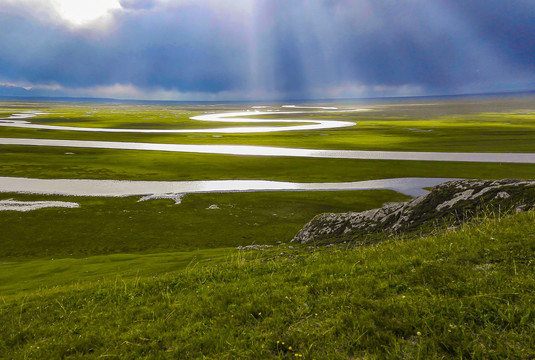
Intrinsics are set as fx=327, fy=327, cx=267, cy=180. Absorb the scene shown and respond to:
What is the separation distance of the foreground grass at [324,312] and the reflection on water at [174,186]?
143 ft

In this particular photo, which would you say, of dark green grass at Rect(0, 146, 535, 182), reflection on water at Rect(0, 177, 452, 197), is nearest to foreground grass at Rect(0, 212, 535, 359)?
reflection on water at Rect(0, 177, 452, 197)

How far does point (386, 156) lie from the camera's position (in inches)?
3337

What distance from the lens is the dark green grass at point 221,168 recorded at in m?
65.4

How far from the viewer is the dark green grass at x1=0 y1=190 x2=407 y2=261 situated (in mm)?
34312

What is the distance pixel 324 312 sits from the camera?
8.51 meters

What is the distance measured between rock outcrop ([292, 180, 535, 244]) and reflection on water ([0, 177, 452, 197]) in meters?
29.9

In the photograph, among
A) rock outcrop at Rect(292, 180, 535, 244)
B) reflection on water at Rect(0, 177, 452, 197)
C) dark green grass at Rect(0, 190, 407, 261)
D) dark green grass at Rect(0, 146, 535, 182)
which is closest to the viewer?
rock outcrop at Rect(292, 180, 535, 244)

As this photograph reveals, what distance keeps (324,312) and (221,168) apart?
6696 cm

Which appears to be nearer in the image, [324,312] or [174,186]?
[324,312]

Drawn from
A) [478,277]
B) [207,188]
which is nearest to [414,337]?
[478,277]

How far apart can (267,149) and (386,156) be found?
3427 centimetres

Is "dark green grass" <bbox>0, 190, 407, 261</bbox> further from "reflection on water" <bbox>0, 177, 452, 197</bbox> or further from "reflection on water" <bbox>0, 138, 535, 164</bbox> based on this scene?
"reflection on water" <bbox>0, 138, 535, 164</bbox>

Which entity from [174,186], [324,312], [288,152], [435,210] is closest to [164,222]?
[174,186]

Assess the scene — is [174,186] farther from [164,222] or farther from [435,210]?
[435,210]
